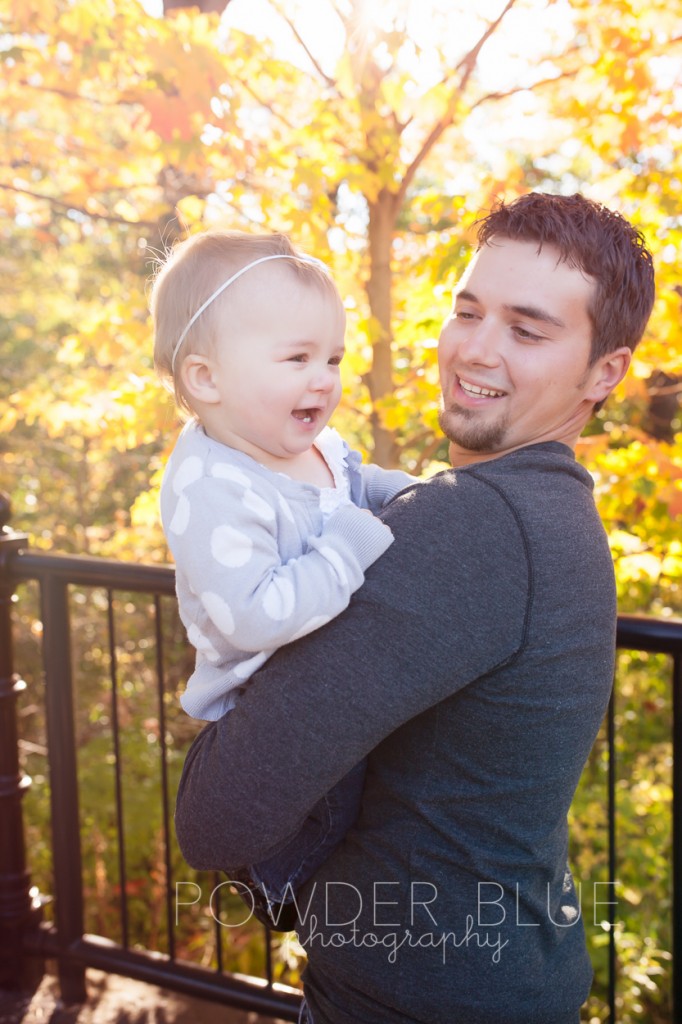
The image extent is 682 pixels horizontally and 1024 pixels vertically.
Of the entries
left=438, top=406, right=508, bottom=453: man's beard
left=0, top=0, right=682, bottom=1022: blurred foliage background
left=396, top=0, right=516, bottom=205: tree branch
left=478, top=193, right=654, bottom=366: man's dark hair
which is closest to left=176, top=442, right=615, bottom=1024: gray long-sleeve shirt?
left=438, top=406, right=508, bottom=453: man's beard

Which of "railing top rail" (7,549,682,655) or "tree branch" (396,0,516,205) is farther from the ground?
"tree branch" (396,0,516,205)

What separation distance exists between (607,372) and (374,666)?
2.58ft

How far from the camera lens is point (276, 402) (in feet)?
4.45

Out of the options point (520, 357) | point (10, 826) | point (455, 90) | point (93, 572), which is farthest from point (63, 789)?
point (455, 90)

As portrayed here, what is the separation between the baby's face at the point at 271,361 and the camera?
4.39ft

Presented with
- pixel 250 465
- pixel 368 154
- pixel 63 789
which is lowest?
pixel 63 789

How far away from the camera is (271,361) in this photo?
1.35 m

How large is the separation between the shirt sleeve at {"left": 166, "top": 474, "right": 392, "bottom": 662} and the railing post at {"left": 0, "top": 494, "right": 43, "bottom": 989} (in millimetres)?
1545

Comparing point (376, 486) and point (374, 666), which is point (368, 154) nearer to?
point (376, 486)

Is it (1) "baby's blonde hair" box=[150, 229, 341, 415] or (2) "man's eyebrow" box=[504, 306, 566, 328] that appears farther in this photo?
(2) "man's eyebrow" box=[504, 306, 566, 328]

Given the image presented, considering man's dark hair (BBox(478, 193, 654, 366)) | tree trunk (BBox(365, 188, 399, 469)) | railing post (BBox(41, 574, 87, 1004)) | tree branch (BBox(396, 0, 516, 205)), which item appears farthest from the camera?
tree trunk (BBox(365, 188, 399, 469))

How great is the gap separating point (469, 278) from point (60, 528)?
6.59 meters

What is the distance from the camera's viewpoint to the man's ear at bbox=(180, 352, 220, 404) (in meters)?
1.37

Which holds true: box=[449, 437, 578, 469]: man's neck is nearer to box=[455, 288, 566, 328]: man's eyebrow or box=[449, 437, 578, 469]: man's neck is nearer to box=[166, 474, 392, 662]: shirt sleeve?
box=[455, 288, 566, 328]: man's eyebrow
